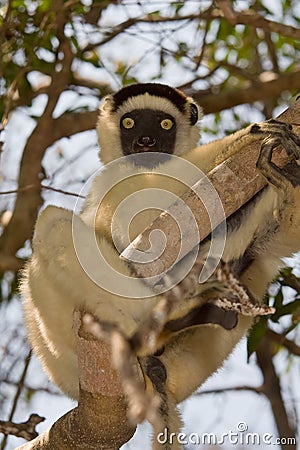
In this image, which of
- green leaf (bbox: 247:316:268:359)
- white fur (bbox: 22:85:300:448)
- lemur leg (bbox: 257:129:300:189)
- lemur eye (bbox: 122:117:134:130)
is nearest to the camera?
lemur leg (bbox: 257:129:300:189)

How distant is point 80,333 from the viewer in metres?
2.92

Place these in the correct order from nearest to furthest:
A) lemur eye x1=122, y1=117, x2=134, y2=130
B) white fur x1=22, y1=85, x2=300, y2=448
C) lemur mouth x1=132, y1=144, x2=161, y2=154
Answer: white fur x1=22, y1=85, x2=300, y2=448 < lemur mouth x1=132, y1=144, x2=161, y2=154 < lemur eye x1=122, y1=117, x2=134, y2=130

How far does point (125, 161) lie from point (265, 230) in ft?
3.02

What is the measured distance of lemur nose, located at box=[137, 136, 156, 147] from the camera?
4.24m

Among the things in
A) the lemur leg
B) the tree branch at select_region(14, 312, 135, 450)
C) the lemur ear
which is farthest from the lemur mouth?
the tree branch at select_region(14, 312, 135, 450)

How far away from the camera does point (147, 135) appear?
14.4ft

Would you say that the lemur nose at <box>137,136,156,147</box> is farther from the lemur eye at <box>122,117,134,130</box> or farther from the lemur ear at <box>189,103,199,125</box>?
the lemur ear at <box>189,103,199,125</box>

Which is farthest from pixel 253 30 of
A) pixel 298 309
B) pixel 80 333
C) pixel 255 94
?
pixel 80 333

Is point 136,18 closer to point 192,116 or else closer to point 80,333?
point 192,116

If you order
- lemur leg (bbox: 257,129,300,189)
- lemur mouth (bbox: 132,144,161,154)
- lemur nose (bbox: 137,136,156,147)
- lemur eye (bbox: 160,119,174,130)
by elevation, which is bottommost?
lemur leg (bbox: 257,129,300,189)

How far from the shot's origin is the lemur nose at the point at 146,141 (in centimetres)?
424

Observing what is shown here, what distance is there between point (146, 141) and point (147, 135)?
0.46 feet

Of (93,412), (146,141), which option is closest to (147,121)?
(146,141)

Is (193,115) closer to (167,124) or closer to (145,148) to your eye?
(167,124)
